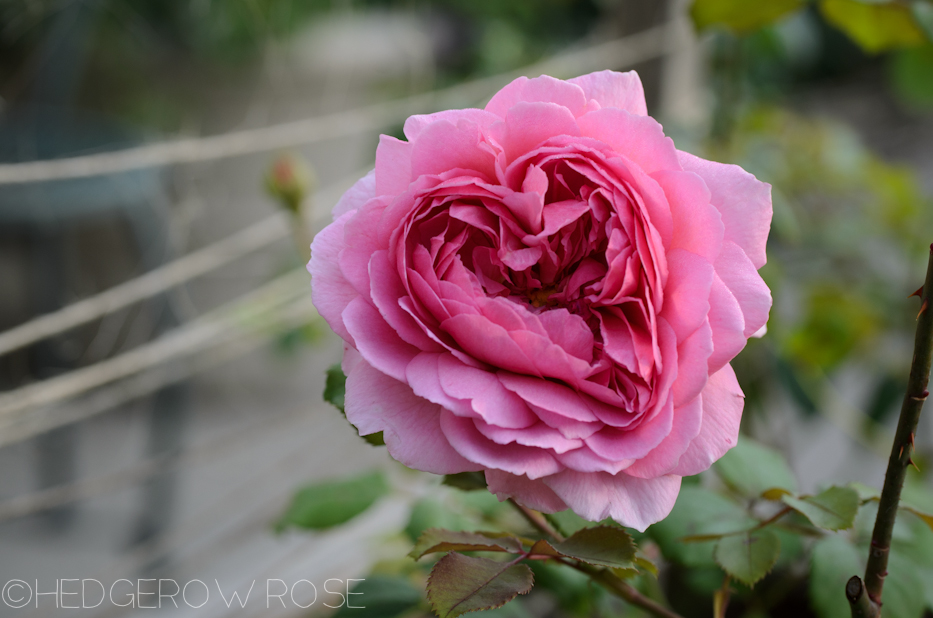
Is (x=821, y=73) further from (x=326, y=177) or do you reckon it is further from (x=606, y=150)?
(x=606, y=150)

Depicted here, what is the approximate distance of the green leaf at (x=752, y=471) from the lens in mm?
374

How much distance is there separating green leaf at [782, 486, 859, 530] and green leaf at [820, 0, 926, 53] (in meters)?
0.29

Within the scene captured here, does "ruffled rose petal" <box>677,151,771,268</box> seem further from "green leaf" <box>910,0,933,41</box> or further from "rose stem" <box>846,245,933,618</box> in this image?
"green leaf" <box>910,0,933,41</box>

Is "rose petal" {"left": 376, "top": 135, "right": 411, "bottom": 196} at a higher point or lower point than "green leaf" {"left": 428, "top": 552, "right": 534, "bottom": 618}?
higher

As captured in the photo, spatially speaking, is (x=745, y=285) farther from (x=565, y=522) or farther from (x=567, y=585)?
(x=567, y=585)

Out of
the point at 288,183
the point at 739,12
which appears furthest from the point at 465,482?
the point at 288,183

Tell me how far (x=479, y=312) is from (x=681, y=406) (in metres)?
0.07

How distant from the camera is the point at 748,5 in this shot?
1.35ft

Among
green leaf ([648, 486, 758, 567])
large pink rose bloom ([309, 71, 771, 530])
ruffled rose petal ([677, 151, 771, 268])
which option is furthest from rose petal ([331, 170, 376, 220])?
green leaf ([648, 486, 758, 567])

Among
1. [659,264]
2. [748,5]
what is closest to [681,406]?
[659,264]

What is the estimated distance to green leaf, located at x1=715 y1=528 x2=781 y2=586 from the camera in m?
0.27

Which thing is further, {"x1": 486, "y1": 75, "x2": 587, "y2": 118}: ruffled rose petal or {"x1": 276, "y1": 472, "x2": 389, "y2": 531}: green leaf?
{"x1": 276, "y1": 472, "x2": 389, "y2": 531}: green leaf

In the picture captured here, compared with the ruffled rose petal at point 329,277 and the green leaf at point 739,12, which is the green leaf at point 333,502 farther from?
the green leaf at point 739,12

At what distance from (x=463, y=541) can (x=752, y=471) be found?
21 centimetres
